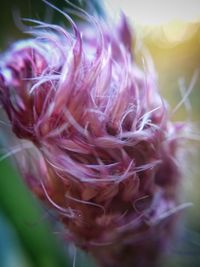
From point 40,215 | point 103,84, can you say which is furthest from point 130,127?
point 40,215

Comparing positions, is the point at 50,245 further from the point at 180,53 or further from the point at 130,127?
the point at 180,53

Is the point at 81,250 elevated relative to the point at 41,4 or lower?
lower

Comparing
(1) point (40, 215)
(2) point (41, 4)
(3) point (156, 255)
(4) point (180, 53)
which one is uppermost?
(2) point (41, 4)

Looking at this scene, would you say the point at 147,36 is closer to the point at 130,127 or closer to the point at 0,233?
the point at 130,127
